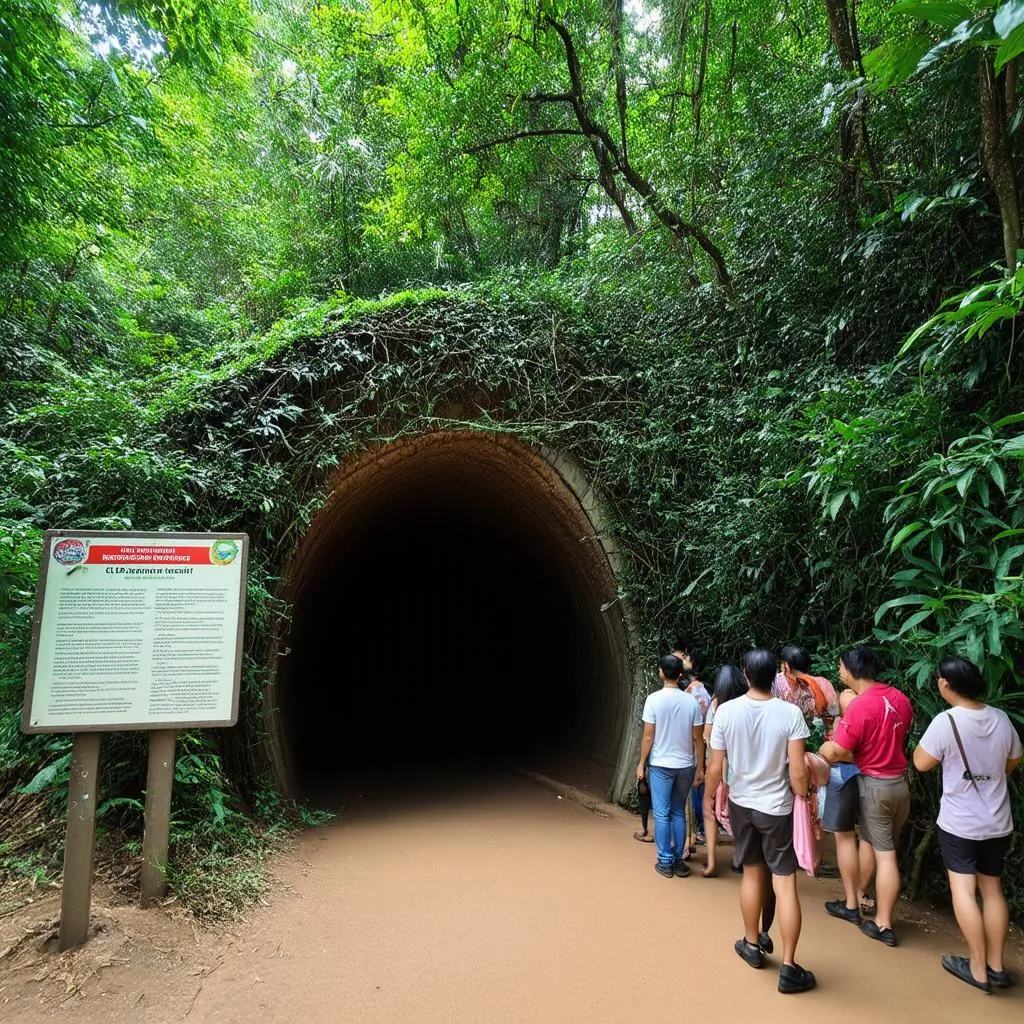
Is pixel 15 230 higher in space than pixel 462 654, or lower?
higher

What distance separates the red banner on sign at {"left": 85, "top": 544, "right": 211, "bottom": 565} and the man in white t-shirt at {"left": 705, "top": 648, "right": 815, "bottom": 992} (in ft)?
9.52

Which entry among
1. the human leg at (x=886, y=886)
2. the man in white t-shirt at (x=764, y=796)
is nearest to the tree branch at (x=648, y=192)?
the man in white t-shirt at (x=764, y=796)

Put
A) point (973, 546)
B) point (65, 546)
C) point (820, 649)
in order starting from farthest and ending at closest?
1. point (820, 649)
2. point (973, 546)
3. point (65, 546)

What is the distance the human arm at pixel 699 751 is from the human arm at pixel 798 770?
1442mm

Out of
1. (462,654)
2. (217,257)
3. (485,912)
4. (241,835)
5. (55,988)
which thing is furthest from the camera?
(462,654)

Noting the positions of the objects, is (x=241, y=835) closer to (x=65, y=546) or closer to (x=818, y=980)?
(x=65, y=546)

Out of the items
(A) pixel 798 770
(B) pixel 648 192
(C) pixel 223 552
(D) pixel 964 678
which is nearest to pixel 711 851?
(A) pixel 798 770

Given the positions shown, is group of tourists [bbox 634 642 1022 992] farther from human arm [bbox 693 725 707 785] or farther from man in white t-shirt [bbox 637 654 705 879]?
human arm [bbox 693 725 707 785]

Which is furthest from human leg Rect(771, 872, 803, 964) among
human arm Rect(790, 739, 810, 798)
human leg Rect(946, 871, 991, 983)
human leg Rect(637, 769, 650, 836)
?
human leg Rect(637, 769, 650, 836)

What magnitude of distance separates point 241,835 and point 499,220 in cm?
1019

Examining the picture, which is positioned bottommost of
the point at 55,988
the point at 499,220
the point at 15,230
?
the point at 55,988

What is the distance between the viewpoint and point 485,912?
3467 mm

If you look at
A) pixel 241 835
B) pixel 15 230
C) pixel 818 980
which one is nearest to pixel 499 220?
pixel 15 230

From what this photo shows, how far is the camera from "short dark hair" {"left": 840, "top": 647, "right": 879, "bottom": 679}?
10.8ft
